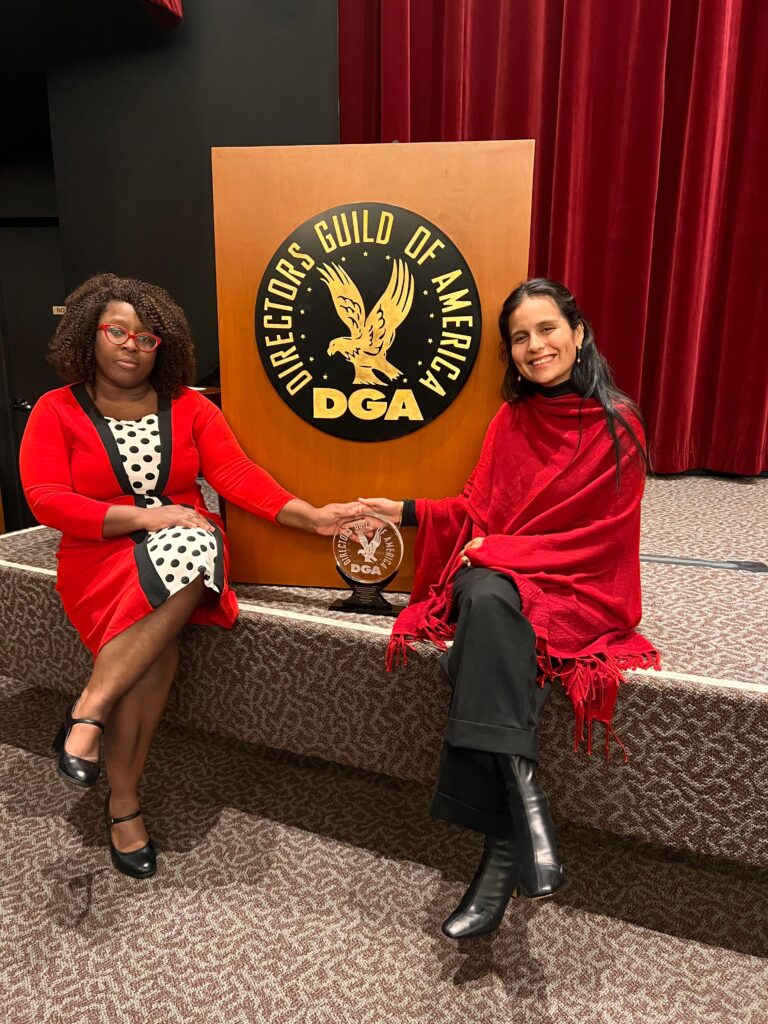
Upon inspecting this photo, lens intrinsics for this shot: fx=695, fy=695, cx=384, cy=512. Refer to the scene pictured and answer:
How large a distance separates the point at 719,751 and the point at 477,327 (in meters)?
0.94

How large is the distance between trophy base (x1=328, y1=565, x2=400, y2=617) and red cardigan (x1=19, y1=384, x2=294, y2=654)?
0.76 feet

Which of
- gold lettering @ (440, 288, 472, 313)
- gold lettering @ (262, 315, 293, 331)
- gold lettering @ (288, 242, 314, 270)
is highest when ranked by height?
gold lettering @ (288, 242, 314, 270)

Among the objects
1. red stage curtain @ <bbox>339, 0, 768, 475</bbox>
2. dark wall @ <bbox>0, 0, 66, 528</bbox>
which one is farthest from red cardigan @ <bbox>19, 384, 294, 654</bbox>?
dark wall @ <bbox>0, 0, 66, 528</bbox>

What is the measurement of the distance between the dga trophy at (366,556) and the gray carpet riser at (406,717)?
0.17 meters

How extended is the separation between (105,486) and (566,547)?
0.98 m

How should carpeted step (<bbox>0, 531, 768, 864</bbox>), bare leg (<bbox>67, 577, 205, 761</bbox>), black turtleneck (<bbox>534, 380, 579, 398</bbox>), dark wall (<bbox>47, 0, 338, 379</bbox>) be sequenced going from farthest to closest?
dark wall (<bbox>47, 0, 338, 379</bbox>)
black turtleneck (<bbox>534, 380, 579, 398</bbox>)
bare leg (<bbox>67, 577, 205, 761</bbox>)
carpeted step (<bbox>0, 531, 768, 864</bbox>)

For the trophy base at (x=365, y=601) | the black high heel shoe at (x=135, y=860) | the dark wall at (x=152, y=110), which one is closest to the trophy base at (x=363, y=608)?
the trophy base at (x=365, y=601)

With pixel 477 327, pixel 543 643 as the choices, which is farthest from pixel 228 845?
pixel 477 327

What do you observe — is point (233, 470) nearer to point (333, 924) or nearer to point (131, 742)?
point (131, 742)

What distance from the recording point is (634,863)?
56.4 inches

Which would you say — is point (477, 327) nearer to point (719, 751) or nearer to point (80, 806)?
point (719, 751)

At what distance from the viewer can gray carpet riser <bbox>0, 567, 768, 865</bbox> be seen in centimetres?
117

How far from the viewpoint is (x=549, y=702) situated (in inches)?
48.8

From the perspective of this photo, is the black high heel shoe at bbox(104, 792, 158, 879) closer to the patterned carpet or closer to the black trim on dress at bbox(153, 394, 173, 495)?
the patterned carpet
